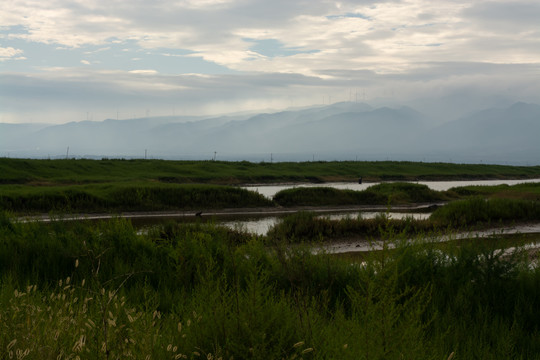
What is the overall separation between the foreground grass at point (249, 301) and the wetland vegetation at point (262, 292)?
0.11 feet

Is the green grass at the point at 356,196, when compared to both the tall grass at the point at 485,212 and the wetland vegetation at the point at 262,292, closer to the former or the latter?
the tall grass at the point at 485,212

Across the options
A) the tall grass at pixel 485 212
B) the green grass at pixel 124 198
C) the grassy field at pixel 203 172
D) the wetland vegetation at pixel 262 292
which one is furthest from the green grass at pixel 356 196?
the grassy field at pixel 203 172

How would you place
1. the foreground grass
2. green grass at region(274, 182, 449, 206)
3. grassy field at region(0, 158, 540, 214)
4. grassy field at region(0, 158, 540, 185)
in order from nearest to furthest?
the foreground grass
grassy field at region(0, 158, 540, 214)
green grass at region(274, 182, 449, 206)
grassy field at region(0, 158, 540, 185)

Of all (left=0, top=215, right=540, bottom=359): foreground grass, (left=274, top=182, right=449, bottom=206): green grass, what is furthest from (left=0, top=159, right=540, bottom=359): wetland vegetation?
(left=274, top=182, right=449, bottom=206): green grass

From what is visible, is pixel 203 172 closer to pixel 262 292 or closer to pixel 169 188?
pixel 169 188

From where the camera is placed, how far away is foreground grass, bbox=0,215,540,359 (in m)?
4.61

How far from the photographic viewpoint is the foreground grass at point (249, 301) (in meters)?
4.61

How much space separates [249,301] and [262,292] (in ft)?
3.46

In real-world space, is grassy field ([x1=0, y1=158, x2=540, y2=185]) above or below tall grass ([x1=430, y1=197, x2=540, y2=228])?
above

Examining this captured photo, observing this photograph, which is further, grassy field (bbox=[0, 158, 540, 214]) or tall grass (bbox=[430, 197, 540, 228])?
grassy field (bbox=[0, 158, 540, 214])

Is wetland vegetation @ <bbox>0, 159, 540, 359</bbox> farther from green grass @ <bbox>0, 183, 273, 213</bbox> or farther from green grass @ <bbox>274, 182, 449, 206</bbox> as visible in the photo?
green grass @ <bbox>274, 182, 449, 206</bbox>

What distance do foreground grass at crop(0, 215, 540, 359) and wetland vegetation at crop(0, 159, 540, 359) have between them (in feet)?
0.11

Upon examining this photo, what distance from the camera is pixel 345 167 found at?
263 feet

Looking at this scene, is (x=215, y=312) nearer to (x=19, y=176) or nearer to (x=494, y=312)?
(x=494, y=312)
